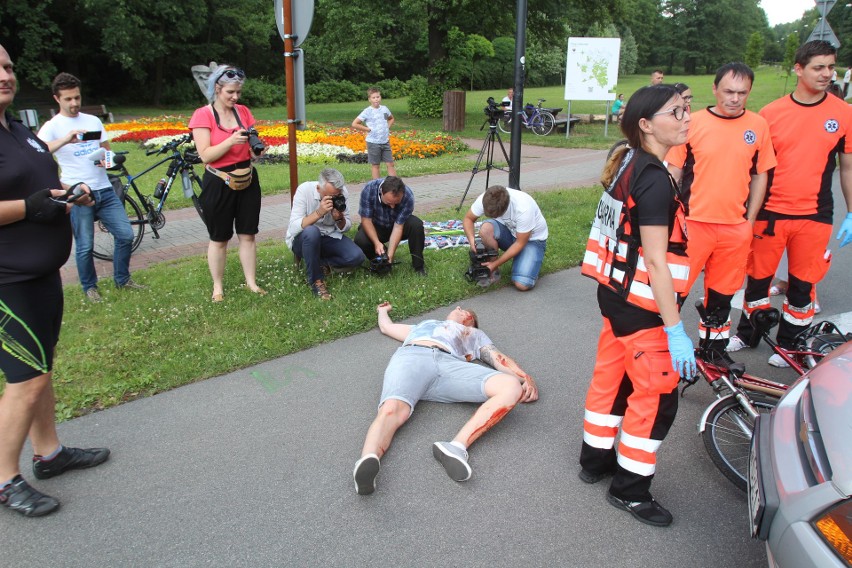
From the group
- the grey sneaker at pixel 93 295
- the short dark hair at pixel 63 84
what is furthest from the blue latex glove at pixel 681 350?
the short dark hair at pixel 63 84

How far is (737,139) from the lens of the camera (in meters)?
3.88

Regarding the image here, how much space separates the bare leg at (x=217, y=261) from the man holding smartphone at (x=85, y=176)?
0.90m

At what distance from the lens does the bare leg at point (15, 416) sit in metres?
2.77

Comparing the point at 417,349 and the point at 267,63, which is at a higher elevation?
the point at 267,63

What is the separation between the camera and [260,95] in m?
35.2

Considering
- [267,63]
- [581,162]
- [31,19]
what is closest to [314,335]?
[581,162]

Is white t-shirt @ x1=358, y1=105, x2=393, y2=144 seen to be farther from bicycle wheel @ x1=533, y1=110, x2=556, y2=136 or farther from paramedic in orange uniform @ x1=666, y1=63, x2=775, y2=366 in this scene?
bicycle wheel @ x1=533, y1=110, x2=556, y2=136

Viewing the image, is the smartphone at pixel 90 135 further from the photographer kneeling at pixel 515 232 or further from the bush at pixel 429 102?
the bush at pixel 429 102

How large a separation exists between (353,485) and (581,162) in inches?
502

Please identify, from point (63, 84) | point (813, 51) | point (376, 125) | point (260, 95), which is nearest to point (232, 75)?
point (63, 84)

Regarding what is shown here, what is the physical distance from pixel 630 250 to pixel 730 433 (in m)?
1.37

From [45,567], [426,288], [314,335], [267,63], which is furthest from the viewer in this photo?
[267,63]

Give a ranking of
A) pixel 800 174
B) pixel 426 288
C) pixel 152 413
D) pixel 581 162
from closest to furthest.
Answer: pixel 152 413, pixel 800 174, pixel 426 288, pixel 581 162

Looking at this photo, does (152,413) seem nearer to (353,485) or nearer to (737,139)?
A: (353,485)
